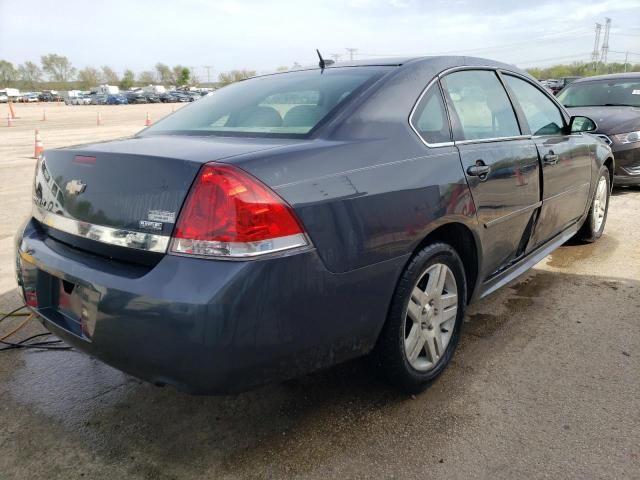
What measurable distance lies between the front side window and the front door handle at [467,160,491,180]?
Answer: 3.08ft

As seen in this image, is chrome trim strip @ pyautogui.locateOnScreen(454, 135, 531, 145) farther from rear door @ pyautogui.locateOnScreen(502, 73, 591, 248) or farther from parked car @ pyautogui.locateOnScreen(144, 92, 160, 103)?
parked car @ pyautogui.locateOnScreen(144, 92, 160, 103)

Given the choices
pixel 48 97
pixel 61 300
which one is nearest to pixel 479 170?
pixel 61 300

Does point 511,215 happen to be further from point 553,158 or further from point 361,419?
point 361,419

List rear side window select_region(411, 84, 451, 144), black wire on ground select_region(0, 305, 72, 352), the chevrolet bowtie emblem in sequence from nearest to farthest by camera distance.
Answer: the chevrolet bowtie emblem → rear side window select_region(411, 84, 451, 144) → black wire on ground select_region(0, 305, 72, 352)

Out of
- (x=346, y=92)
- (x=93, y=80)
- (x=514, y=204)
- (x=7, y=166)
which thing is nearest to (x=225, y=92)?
(x=346, y=92)

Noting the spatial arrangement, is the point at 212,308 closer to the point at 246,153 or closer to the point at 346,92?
the point at 246,153

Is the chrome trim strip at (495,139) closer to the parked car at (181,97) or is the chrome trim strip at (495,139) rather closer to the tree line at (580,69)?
the parked car at (181,97)

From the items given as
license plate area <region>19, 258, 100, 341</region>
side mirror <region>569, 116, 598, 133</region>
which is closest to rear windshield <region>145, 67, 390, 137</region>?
license plate area <region>19, 258, 100, 341</region>

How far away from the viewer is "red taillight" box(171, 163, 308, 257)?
1.75 metres

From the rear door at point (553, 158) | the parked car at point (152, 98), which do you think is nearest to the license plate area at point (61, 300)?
the rear door at point (553, 158)

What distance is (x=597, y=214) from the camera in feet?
16.1

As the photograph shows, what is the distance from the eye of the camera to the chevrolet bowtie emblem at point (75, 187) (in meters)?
2.11

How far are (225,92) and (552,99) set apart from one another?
2.40 meters

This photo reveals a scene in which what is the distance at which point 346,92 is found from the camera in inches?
96.4
